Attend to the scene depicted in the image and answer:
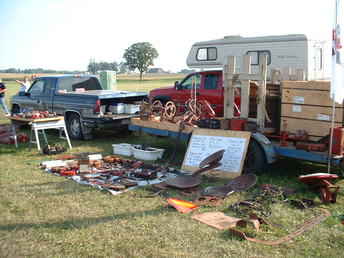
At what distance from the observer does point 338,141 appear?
225 inches

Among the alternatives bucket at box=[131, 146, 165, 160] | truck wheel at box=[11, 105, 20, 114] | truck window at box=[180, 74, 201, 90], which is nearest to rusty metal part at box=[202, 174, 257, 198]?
bucket at box=[131, 146, 165, 160]

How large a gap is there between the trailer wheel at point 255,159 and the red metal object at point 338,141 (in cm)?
117

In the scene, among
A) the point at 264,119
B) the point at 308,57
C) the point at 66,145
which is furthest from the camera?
the point at 308,57

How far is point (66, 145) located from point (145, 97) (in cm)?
258

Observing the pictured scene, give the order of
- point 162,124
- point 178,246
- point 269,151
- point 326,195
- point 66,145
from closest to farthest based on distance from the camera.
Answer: point 178,246 → point 326,195 → point 269,151 → point 162,124 → point 66,145

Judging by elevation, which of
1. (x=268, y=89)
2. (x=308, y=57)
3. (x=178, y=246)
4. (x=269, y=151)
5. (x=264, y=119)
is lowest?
(x=178, y=246)

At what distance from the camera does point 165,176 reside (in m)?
6.68

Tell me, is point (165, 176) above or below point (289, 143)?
below

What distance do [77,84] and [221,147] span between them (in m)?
5.85

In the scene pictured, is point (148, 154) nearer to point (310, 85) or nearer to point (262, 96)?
point (262, 96)

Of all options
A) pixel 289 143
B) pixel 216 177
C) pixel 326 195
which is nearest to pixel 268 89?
pixel 289 143

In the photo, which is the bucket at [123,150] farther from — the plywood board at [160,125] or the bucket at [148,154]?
the plywood board at [160,125]

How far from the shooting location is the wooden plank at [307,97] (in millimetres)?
6003

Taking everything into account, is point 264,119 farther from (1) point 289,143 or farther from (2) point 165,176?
(2) point 165,176
